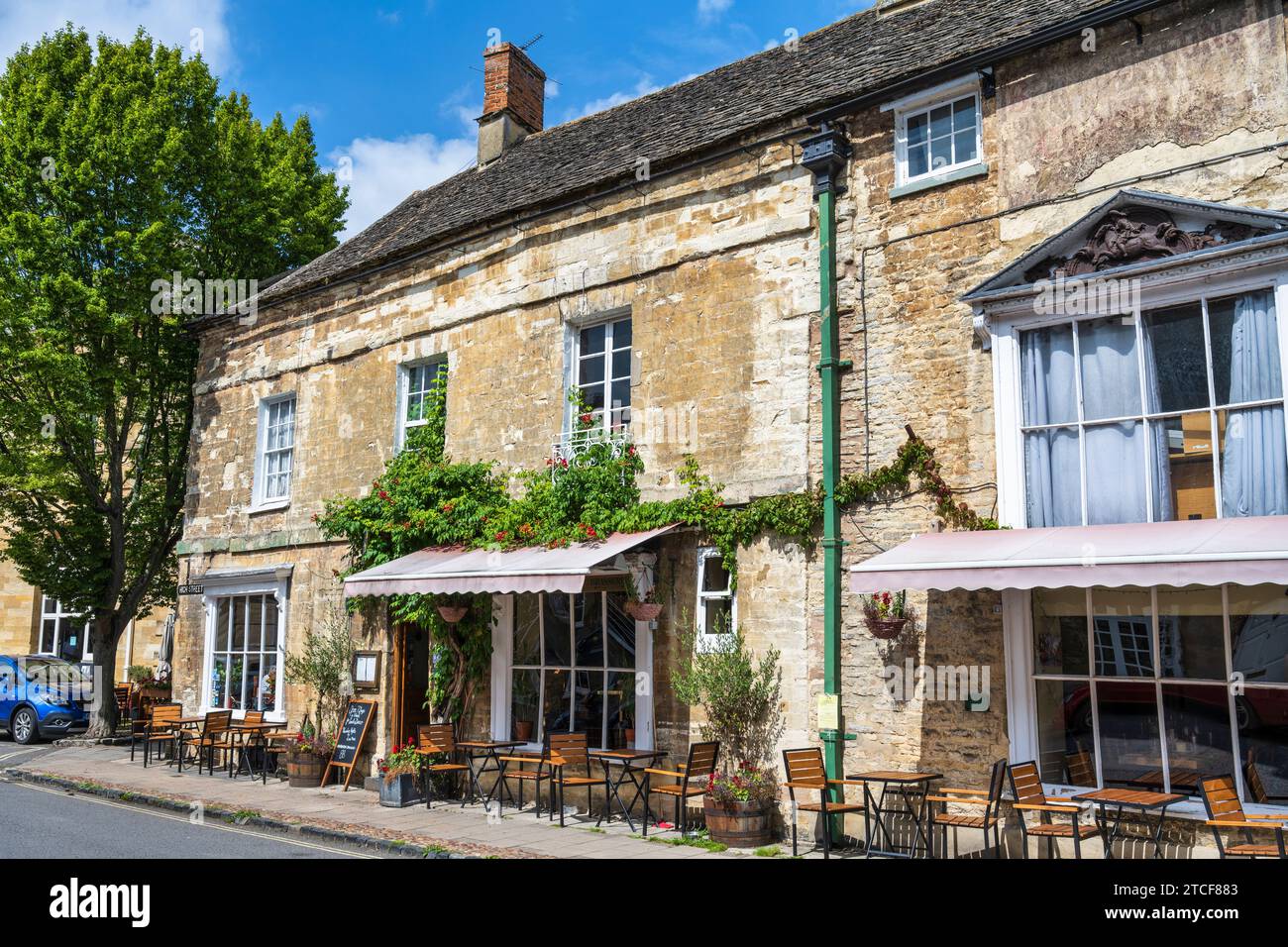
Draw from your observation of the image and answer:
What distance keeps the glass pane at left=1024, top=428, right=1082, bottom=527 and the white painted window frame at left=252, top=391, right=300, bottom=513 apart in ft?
34.9

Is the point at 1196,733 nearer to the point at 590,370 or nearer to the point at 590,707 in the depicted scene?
the point at 590,707

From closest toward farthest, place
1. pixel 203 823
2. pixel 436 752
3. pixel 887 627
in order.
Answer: pixel 887 627
pixel 203 823
pixel 436 752

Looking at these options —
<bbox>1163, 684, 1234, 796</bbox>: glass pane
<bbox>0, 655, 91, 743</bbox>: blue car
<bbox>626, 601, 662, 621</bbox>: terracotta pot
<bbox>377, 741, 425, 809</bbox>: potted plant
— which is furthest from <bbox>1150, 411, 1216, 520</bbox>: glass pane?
<bbox>0, 655, 91, 743</bbox>: blue car

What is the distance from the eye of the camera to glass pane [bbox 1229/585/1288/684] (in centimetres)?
727

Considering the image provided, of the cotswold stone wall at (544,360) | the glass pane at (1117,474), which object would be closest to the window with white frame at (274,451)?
the cotswold stone wall at (544,360)

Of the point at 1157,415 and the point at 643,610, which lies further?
the point at 643,610

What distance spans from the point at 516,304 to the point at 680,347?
2726mm

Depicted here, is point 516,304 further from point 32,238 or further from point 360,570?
point 32,238

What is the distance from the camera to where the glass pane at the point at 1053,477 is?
8.23m

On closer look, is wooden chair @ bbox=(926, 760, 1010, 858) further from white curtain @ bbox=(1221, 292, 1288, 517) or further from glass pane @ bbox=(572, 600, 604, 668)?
glass pane @ bbox=(572, 600, 604, 668)

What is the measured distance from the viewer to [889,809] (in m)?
8.65

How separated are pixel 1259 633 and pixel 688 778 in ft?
15.1

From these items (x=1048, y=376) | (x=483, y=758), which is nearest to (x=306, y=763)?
(x=483, y=758)

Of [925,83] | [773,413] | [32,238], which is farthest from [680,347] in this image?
[32,238]
